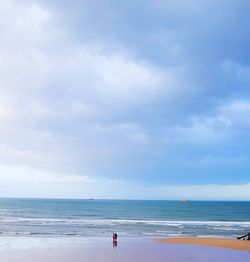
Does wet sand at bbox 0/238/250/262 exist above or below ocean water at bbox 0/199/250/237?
above

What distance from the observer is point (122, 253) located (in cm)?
2703

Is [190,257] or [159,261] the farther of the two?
[190,257]

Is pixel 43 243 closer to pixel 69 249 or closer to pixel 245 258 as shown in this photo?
pixel 69 249

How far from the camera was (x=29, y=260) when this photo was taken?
23.9 m

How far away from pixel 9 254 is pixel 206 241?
18897 mm

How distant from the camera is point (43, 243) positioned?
32406 millimetres

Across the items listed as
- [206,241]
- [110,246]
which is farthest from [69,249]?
[206,241]

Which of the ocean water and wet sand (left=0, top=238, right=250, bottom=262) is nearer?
wet sand (left=0, top=238, right=250, bottom=262)

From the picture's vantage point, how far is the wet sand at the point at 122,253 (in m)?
24.7

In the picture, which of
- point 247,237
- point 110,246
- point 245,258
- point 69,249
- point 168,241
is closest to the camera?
point 245,258

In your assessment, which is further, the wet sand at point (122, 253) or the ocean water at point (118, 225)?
the ocean water at point (118, 225)

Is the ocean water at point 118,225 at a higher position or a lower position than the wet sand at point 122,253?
lower

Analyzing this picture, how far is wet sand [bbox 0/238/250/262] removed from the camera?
24.7m

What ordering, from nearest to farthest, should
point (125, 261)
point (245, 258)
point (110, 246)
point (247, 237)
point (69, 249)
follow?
point (125, 261), point (245, 258), point (69, 249), point (110, 246), point (247, 237)
